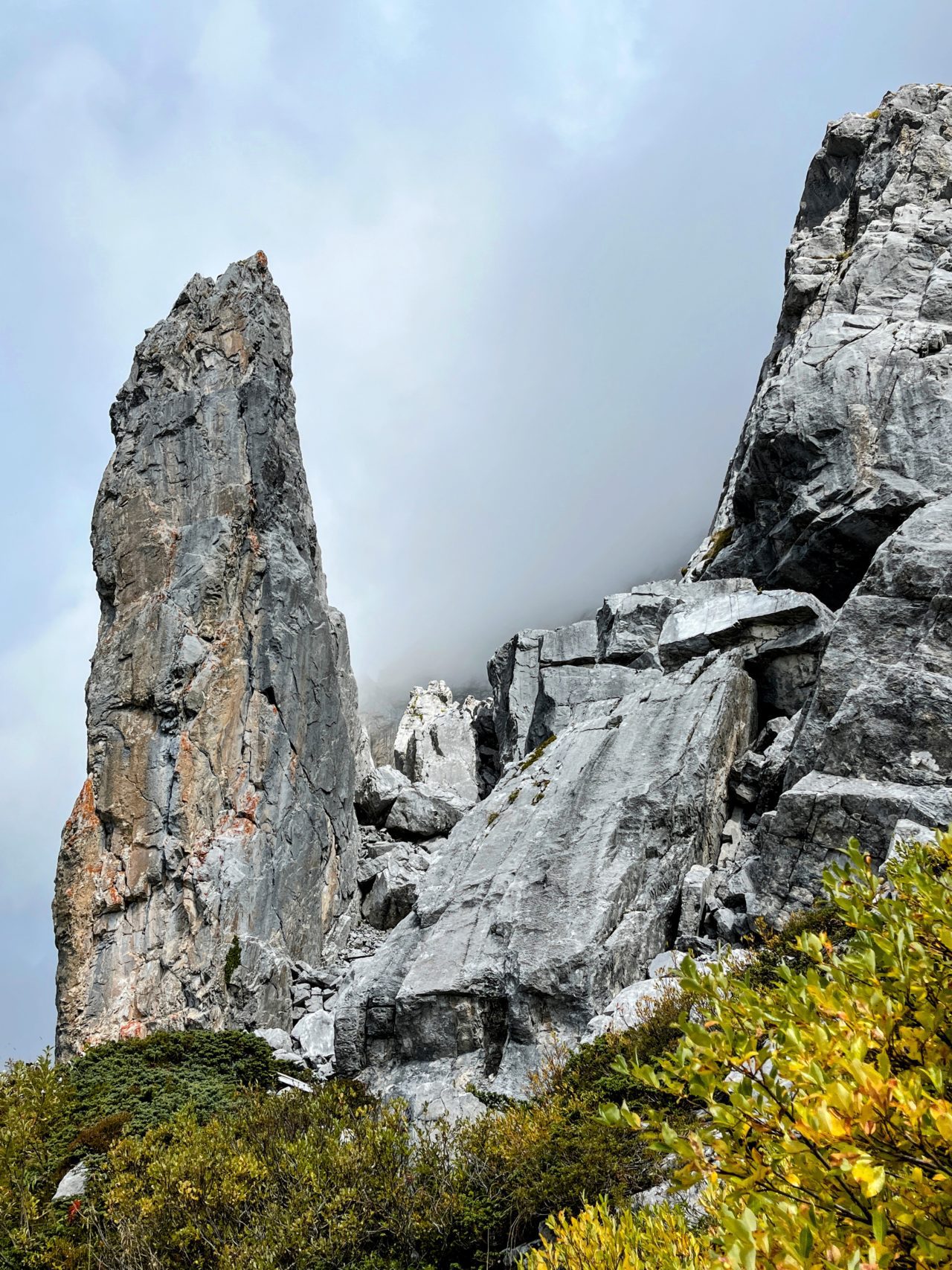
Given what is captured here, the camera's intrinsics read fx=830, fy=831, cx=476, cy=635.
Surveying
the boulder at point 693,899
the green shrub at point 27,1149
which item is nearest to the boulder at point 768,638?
the boulder at point 693,899

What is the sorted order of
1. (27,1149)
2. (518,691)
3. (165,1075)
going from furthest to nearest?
(518,691) < (165,1075) < (27,1149)

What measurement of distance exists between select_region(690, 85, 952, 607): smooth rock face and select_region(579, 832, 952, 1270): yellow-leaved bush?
1471 inches

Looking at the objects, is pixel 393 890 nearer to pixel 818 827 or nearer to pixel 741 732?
pixel 741 732

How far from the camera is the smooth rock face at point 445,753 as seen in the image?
73500mm

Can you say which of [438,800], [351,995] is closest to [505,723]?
[438,800]

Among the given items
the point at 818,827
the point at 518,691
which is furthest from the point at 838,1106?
the point at 518,691

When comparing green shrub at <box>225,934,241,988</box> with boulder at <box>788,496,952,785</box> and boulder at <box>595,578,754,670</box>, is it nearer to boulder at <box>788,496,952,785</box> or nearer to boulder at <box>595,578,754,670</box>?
boulder at <box>595,578,754,670</box>

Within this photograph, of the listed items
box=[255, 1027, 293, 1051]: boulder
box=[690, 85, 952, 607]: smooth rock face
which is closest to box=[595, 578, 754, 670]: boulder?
box=[690, 85, 952, 607]: smooth rock face

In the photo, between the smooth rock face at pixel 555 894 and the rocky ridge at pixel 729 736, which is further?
the rocky ridge at pixel 729 736

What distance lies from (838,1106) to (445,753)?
72.9m

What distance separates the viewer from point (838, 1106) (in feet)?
10.8

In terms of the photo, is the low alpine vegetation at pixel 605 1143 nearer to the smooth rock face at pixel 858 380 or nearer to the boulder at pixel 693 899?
the boulder at pixel 693 899

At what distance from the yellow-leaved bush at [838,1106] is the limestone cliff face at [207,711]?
41176 millimetres

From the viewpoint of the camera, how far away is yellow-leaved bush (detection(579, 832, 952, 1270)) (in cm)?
323
